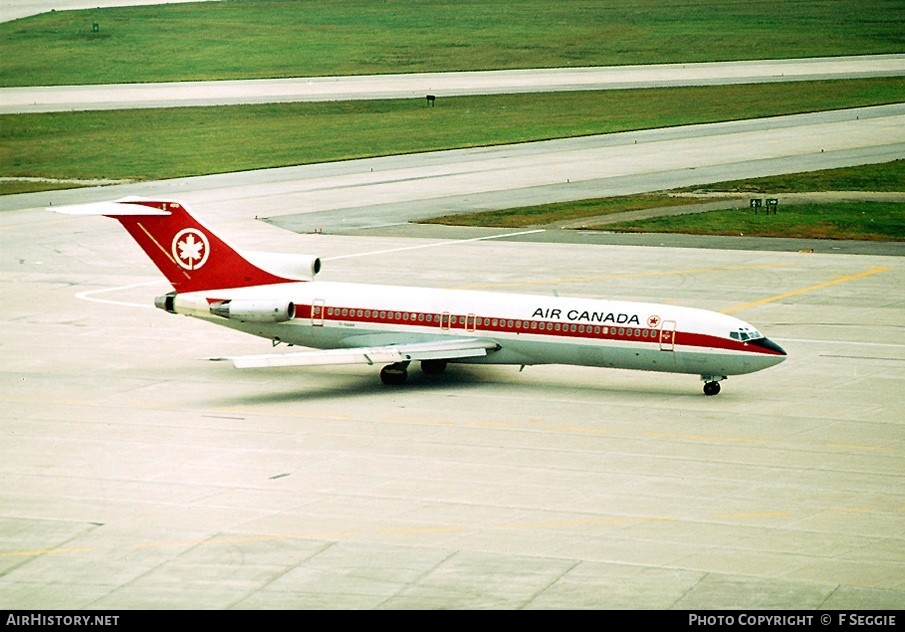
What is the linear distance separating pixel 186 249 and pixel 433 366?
31.6ft

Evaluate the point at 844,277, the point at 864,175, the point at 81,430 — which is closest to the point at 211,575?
the point at 81,430

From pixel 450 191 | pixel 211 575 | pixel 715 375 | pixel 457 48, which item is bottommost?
pixel 211 575

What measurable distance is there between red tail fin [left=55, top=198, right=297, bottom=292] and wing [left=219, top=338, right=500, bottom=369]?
461cm

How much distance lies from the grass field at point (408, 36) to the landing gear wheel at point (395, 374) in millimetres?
108406

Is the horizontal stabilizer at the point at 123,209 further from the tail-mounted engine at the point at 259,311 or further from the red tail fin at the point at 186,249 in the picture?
the tail-mounted engine at the point at 259,311

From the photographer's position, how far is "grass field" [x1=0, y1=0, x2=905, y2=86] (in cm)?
15962

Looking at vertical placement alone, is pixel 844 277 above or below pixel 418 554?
above

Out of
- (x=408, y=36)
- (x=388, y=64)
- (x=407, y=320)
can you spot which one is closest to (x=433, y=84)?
(x=388, y=64)

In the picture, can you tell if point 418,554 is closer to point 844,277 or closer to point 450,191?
point 844,277

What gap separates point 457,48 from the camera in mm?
172500

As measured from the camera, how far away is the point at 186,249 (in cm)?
5434

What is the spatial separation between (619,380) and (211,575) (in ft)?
72.7

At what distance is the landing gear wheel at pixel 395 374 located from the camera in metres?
51.8

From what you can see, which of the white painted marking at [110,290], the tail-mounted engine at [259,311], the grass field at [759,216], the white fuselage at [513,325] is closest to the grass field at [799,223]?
the grass field at [759,216]
